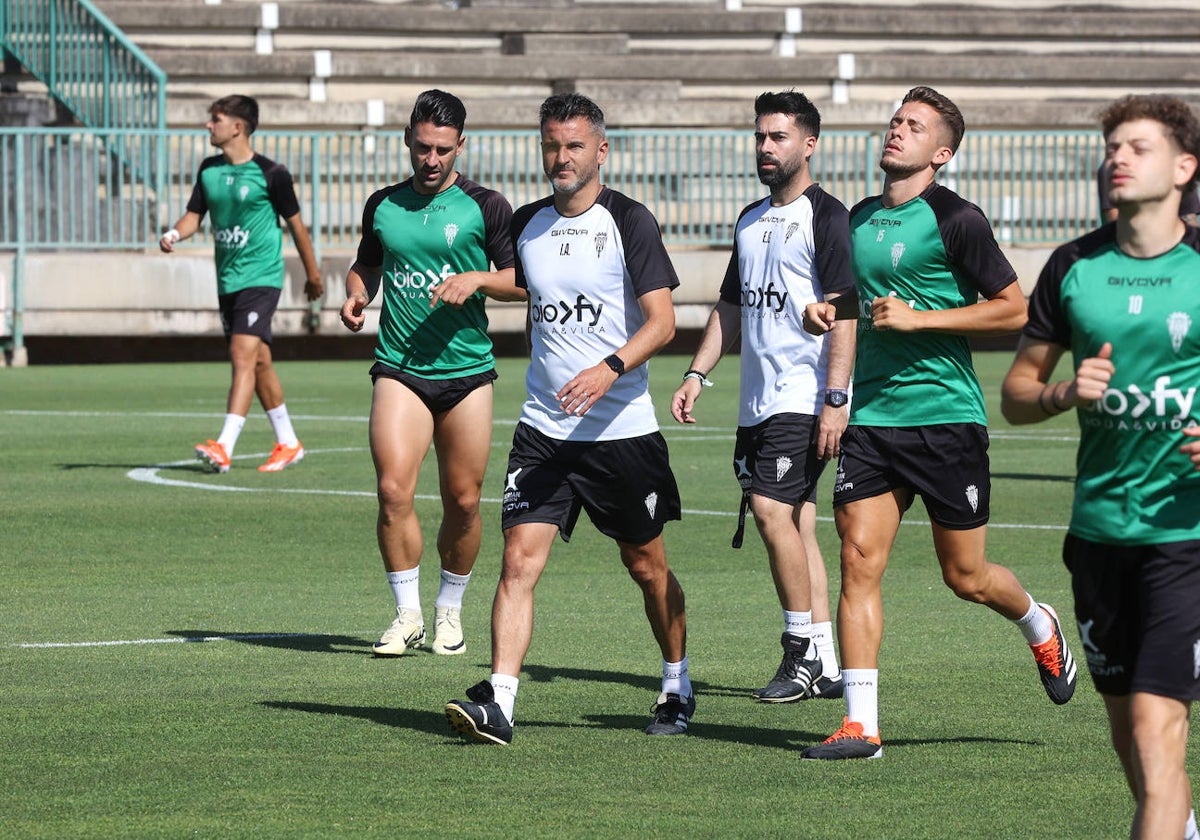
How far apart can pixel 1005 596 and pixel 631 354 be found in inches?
61.5

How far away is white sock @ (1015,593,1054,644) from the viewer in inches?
305

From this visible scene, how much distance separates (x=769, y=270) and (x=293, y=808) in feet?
10.3

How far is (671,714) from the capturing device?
7461 millimetres

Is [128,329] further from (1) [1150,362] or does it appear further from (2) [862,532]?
(1) [1150,362]

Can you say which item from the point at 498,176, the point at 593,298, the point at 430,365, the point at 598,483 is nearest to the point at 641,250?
the point at 593,298

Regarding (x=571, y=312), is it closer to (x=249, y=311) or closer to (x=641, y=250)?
(x=641, y=250)

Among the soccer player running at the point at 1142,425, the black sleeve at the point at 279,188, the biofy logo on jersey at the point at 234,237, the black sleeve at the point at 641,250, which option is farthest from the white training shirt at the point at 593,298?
the biofy logo on jersey at the point at 234,237

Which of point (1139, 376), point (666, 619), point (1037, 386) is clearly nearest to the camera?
point (1139, 376)


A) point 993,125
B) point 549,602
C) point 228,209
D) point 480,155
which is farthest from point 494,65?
point 549,602

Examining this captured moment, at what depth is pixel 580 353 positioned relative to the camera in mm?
7570

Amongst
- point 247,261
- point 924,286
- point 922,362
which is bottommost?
point 247,261

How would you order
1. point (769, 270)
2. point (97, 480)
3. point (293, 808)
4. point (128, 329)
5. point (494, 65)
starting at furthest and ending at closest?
1. point (494, 65)
2. point (128, 329)
3. point (97, 480)
4. point (769, 270)
5. point (293, 808)

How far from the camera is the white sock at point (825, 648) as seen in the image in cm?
838

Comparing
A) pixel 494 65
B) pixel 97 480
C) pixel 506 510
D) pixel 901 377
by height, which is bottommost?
pixel 97 480
